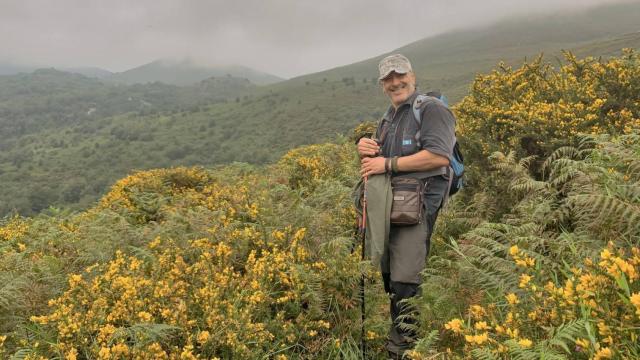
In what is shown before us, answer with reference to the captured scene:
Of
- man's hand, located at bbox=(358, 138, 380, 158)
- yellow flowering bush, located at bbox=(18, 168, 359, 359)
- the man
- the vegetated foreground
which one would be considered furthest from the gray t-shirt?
yellow flowering bush, located at bbox=(18, 168, 359, 359)

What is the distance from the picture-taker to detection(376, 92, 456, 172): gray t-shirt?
11.1 feet

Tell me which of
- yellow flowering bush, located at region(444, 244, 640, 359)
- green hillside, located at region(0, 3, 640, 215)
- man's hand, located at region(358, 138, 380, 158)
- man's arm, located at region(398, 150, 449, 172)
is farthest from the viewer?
green hillside, located at region(0, 3, 640, 215)

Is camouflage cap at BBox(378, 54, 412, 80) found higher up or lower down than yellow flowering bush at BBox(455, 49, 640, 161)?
higher up

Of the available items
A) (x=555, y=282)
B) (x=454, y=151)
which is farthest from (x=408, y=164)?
(x=555, y=282)

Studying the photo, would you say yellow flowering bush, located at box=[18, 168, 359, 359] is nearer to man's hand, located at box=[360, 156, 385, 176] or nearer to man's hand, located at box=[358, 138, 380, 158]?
man's hand, located at box=[360, 156, 385, 176]

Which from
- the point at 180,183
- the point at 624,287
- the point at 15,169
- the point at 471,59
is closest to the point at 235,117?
the point at 15,169

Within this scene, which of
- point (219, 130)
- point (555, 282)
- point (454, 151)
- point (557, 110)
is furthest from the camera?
point (219, 130)

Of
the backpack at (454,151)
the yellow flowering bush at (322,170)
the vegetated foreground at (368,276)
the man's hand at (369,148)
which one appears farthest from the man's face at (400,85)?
the yellow flowering bush at (322,170)

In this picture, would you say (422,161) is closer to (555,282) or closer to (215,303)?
(555,282)

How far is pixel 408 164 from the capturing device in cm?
344

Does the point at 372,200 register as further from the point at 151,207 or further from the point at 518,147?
the point at 151,207

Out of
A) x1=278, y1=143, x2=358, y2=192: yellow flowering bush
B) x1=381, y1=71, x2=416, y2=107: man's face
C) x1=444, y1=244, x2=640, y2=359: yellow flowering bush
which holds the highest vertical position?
x1=381, y1=71, x2=416, y2=107: man's face

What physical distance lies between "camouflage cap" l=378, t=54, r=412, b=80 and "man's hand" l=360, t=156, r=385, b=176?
66 centimetres

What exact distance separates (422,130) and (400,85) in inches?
17.0
